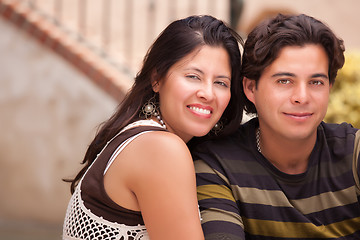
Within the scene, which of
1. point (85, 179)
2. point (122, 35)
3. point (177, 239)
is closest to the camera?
point (177, 239)

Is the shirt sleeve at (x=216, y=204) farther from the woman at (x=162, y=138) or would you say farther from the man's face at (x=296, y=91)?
the man's face at (x=296, y=91)

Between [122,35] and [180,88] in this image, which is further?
[122,35]

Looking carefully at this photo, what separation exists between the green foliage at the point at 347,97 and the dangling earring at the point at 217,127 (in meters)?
1.85

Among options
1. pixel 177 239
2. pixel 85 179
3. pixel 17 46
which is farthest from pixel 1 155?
pixel 177 239

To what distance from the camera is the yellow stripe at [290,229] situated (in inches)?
107

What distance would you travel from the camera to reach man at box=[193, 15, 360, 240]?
2709 millimetres

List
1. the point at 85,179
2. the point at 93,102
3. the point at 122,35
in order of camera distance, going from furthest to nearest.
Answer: the point at 122,35
the point at 93,102
the point at 85,179

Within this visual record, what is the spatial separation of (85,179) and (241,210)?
2.39 ft

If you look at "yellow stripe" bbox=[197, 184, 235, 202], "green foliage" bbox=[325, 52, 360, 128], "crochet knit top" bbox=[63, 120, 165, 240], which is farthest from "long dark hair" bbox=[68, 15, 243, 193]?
"green foliage" bbox=[325, 52, 360, 128]

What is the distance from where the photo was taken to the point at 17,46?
588 cm

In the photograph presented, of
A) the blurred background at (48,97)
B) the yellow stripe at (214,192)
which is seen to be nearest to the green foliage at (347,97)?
the blurred background at (48,97)

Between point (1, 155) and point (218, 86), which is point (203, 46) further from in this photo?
point (1, 155)

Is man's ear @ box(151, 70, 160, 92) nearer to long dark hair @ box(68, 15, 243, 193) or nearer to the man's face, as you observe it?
long dark hair @ box(68, 15, 243, 193)

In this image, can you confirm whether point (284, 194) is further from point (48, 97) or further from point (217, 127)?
point (48, 97)
